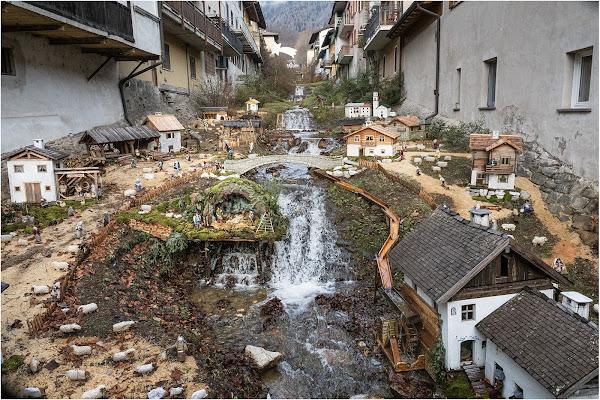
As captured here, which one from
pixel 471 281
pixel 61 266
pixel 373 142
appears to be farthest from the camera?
pixel 373 142

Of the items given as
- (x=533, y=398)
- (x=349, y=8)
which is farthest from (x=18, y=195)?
(x=349, y=8)

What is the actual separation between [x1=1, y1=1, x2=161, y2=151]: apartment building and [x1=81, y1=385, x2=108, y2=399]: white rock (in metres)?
11.5

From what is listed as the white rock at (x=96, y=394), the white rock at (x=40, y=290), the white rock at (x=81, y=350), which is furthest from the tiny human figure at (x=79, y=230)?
the white rock at (x=96, y=394)

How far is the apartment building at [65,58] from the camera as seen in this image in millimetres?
15586

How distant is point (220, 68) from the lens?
142 feet

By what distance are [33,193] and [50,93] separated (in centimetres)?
533

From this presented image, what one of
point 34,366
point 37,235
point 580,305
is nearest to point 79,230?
point 37,235

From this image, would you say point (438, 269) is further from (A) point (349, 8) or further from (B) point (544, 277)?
(A) point (349, 8)

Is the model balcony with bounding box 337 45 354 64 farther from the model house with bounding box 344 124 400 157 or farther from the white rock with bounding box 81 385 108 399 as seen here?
the white rock with bounding box 81 385 108 399

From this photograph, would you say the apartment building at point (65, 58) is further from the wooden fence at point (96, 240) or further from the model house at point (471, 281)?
the model house at point (471, 281)

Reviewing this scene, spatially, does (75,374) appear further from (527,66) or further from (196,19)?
(196,19)

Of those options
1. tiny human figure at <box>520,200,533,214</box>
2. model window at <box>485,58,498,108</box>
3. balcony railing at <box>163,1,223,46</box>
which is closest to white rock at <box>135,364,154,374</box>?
tiny human figure at <box>520,200,533,214</box>

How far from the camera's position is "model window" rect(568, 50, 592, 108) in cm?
1390

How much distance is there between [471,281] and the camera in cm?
1010
